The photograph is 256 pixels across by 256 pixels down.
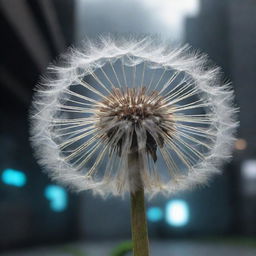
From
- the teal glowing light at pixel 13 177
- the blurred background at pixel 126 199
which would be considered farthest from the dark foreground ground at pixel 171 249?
the teal glowing light at pixel 13 177

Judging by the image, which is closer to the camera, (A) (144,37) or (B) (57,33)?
(A) (144,37)

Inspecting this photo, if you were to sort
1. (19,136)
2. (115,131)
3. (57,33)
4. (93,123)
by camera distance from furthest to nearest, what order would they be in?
(19,136), (57,33), (93,123), (115,131)

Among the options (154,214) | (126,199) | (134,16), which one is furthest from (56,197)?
(134,16)

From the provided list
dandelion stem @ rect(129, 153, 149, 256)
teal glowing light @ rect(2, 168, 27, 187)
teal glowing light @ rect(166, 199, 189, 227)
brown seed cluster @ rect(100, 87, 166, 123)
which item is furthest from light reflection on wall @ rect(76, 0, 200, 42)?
dandelion stem @ rect(129, 153, 149, 256)

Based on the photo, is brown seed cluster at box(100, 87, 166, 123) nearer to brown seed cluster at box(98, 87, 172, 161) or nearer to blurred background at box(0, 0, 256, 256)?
brown seed cluster at box(98, 87, 172, 161)

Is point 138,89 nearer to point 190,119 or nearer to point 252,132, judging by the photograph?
point 190,119

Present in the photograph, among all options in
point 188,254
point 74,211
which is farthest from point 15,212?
point 188,254
